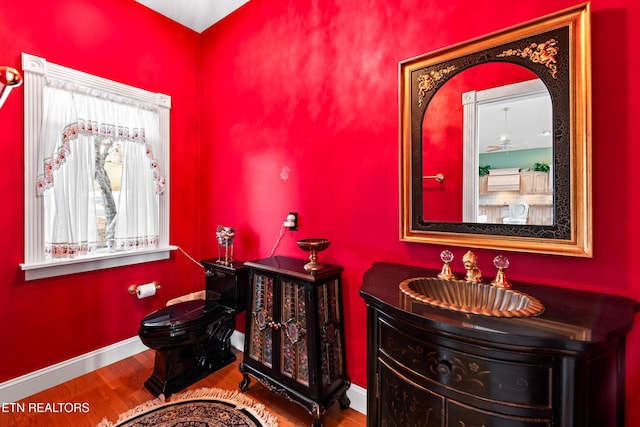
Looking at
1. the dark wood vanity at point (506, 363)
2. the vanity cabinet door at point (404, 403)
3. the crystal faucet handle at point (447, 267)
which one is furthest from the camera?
the crystal faucet handle at point (447, 267)

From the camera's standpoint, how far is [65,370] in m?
2.16

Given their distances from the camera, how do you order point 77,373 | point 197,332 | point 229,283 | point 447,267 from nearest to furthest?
1. point 447,267
2. point 197,332
3. point 77,373
4. point 229,283

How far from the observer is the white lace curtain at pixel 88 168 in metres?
2.09

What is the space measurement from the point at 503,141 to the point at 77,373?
10.4ft

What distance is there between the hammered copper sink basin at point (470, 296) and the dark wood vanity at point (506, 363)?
0.04 metres

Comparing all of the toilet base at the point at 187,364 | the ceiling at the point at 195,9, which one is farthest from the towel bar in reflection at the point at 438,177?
the ceiling at the point at 195,9

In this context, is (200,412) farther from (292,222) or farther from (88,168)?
(88,168)

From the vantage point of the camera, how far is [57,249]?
2111 millimetres

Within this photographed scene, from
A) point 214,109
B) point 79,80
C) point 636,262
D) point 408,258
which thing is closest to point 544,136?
point 636,262

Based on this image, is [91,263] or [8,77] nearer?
[8,77]

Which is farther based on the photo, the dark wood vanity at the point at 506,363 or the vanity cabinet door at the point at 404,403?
the vanity cabinet door at the point at 404,403

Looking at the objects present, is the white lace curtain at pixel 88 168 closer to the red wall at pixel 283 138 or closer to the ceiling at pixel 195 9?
the red wall at pixel 283 138

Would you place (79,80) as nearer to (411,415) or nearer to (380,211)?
(380,211)

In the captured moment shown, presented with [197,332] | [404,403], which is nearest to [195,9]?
[197,332]
